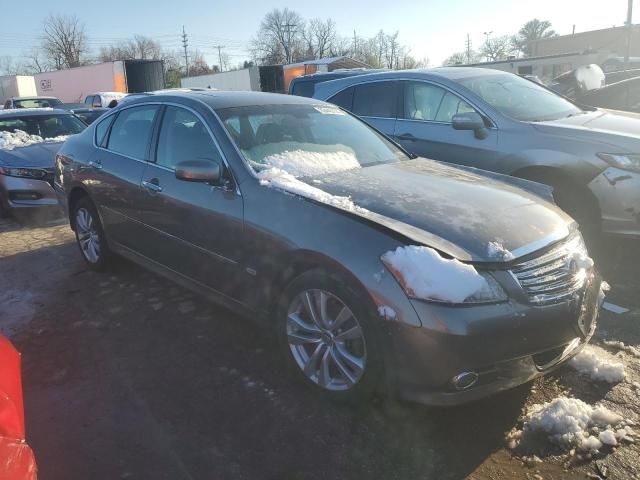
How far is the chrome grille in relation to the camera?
101 inches

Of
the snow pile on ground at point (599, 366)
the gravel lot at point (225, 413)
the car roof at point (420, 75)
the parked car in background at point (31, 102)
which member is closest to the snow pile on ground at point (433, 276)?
the gravel lot at point (225, 413)

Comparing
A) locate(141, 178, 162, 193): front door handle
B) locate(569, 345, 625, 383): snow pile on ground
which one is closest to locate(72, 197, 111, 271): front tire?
locate(141, 178, 162, 193): front door handle

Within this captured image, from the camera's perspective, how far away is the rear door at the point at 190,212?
3.31 m

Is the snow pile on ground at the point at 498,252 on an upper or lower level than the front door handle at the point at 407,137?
lower

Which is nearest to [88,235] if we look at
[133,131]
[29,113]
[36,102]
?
[133,131]

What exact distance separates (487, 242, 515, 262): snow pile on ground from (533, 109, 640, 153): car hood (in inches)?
106

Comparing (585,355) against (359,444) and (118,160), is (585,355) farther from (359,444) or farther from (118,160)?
(118,160)

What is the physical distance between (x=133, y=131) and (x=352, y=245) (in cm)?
263

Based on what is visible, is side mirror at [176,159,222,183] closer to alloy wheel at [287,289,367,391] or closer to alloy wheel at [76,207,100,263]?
alloy wheel at [287,289,367,391]

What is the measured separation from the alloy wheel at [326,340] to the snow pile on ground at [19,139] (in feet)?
21.7

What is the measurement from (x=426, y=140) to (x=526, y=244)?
315 cm

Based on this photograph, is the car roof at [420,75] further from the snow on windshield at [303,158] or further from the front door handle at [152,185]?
the front door handle at [152,185]

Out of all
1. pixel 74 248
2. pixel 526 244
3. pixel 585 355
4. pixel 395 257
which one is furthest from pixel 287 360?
pixel 74 248

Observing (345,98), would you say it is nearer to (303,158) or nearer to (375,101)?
(375,101)
